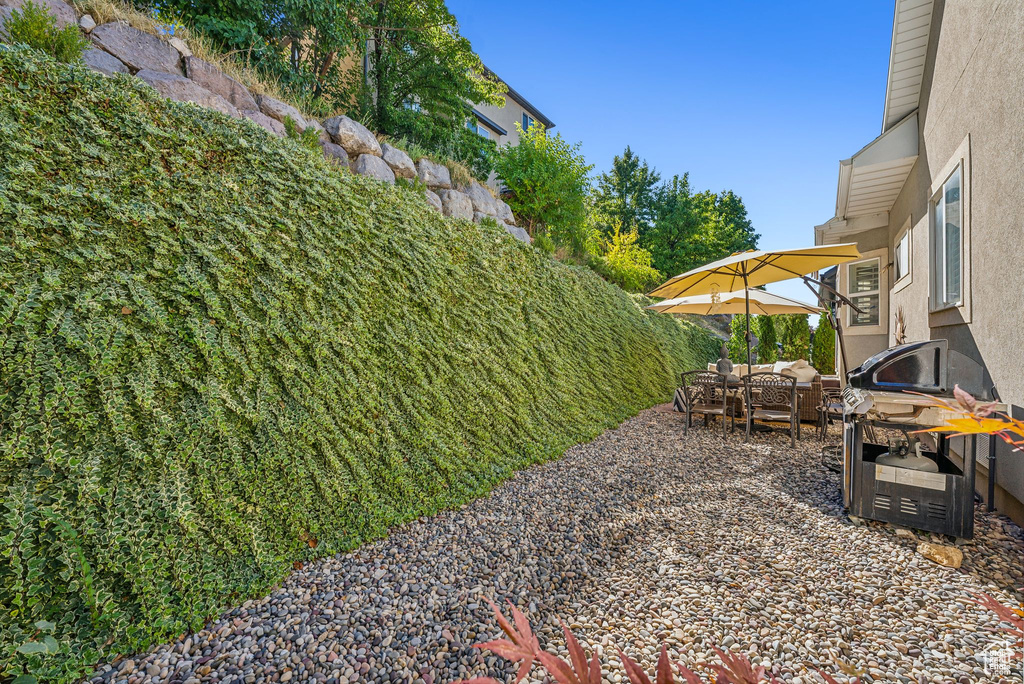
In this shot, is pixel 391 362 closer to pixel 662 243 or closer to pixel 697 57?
pixel 697 57

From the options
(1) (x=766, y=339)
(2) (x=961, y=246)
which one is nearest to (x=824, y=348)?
(1) (x=766, y=339)

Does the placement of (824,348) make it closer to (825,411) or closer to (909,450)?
(825,411)

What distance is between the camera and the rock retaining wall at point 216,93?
4551mm

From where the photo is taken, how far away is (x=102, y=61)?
4.44m

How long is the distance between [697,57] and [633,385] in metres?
7.44

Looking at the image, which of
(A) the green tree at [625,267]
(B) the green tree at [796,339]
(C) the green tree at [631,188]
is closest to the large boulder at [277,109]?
(A) the green tree at [625,267]

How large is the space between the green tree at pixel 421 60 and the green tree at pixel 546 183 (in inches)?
67.7

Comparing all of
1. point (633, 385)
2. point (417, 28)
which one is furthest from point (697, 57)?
point (633, 385)

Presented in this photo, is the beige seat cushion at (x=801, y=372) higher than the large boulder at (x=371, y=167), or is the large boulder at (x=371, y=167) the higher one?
the large boulder at (x=371, y=167)

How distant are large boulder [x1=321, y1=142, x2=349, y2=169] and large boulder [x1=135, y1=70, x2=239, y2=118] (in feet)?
3.90

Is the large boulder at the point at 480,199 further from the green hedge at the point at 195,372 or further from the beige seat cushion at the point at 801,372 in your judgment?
the beige seat cushion at the point at 801,372

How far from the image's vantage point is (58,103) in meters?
3.28

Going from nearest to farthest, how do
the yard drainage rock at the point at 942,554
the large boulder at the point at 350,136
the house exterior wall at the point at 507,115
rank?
1. the yard drainage rock at the point at 942,554
2. the large boulder at the point at 350,136
3. the house exterior wall at the point at 507,115

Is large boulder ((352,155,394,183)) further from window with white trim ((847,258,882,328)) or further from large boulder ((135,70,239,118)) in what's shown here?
window with white trim ((847,258,882,328))
